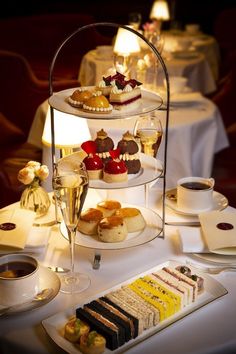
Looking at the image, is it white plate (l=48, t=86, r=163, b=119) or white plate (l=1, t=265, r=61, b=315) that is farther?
white plate (l=48, t=86, r=163, b=119)

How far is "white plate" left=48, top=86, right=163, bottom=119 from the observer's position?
1705 millimetres

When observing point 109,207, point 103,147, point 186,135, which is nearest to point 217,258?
point 109,207

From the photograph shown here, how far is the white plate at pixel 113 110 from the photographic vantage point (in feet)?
5.59

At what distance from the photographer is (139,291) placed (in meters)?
1.49

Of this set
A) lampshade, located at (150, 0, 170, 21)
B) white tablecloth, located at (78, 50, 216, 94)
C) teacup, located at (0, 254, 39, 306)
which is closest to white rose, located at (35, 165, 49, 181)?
teacup, located at (0, 254, 39, 306)

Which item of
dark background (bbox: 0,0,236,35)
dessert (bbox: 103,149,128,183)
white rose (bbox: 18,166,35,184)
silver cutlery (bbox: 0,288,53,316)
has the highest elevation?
dessert (bbox: 103,149,128,183)

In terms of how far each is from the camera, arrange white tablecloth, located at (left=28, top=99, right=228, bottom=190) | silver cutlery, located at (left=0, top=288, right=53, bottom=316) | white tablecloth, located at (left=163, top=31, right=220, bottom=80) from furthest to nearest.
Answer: white tablecloth, located at (left=163, top=31, right=220, bottom=80), white tablecloth, located at (left=28, top=99, right=228, bottom=190), silver cutlery, located at (left=0, top=288, right=53, bottom=316)

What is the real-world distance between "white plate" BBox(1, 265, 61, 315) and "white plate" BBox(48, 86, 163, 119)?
1.39 feet

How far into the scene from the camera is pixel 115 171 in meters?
1.76

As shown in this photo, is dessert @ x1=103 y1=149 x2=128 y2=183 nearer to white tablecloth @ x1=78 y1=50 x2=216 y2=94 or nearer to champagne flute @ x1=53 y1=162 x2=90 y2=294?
champagne flute @ x1=53 y1=162 x2=90 y2=294


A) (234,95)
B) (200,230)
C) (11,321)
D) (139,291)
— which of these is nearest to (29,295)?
(11,321)

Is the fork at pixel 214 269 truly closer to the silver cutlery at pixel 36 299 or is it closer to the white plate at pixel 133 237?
the white plate at pixel 133 237

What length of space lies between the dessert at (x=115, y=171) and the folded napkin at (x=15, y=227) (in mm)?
261

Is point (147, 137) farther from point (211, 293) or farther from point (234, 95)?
point (234, 95)
